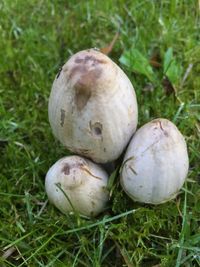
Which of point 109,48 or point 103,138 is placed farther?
point 109,48

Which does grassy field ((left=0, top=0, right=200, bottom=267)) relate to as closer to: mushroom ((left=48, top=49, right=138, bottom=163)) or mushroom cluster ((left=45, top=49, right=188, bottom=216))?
mushroom cluster ((left=45, top=49, right=188, bottom=216))

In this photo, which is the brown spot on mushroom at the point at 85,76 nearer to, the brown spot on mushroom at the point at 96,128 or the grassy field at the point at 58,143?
the brown spot on mushroom at the point at 96,128

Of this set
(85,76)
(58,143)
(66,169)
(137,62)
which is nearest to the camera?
(85,76)

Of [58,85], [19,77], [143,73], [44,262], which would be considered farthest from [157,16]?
[44,262]

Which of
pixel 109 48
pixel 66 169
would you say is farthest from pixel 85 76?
pixel 109 48

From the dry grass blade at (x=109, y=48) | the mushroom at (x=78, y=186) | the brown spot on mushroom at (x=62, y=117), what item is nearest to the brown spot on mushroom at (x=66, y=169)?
the mushroom at (x=78, y=186)

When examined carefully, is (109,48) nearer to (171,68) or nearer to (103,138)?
(171,68)

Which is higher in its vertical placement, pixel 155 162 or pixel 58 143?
pixel 155 162
